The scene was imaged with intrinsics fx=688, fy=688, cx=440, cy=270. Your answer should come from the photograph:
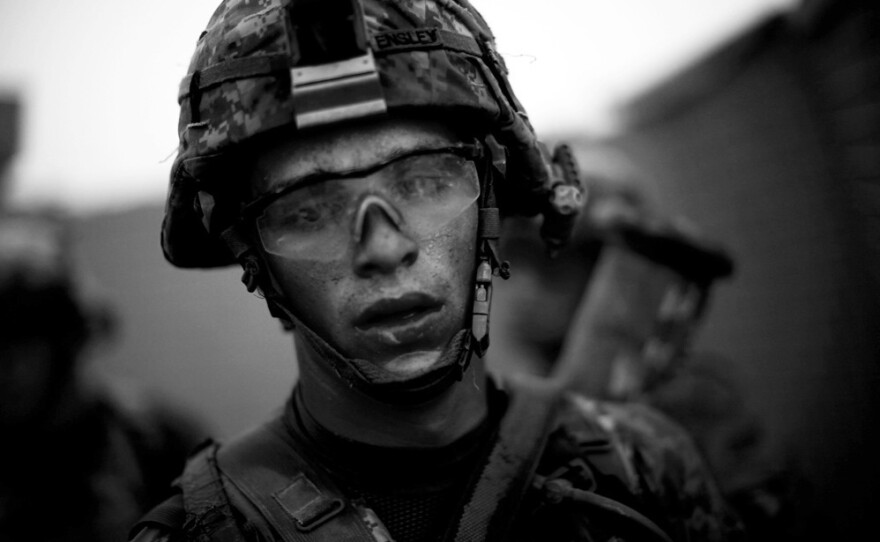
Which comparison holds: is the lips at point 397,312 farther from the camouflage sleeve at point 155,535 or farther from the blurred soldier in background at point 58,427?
the blurred soldier in background at point 58,427

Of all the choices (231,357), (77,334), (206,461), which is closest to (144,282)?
(231,357)

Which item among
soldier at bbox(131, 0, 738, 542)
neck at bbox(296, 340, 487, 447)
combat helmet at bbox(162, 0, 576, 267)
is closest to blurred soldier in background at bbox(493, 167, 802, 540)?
soldier at bbox(131, 0, 738, 542)

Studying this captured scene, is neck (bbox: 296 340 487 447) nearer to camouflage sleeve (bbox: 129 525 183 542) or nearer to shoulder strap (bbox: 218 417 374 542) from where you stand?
shoulder strap (bbox: 218 417 374 542)

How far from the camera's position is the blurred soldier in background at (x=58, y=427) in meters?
4.37

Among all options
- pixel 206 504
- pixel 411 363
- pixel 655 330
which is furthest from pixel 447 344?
pixel 655 330

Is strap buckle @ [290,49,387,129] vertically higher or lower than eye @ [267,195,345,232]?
higher

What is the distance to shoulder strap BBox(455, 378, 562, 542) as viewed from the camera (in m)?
1.73

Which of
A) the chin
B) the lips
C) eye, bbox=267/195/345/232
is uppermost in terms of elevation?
eye, bbox=267/195/345/232

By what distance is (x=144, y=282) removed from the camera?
33.8 feet

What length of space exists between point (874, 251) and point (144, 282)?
9.39 metres

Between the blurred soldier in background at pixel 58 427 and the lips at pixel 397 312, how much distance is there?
3.59 meters

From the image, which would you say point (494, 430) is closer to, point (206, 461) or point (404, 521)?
point (404, 521)

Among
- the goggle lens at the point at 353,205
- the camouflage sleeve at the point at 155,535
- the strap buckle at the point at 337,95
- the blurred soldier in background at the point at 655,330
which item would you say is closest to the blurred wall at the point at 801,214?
the blurred soldier in background at the point at 655,330

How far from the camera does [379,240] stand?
62.7 inches
